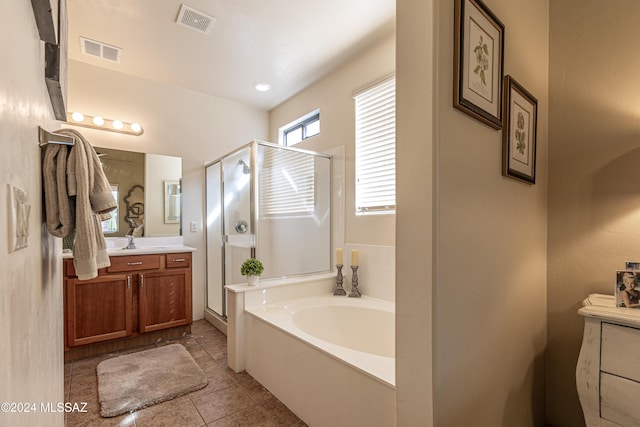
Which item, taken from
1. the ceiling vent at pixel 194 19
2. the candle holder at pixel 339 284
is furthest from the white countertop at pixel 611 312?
the ceiling vent at pixel 194 19

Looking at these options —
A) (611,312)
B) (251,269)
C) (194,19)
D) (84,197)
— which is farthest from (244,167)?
(611,312)

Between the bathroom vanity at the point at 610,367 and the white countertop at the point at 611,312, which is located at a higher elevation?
the white countertop at the point at 611,312

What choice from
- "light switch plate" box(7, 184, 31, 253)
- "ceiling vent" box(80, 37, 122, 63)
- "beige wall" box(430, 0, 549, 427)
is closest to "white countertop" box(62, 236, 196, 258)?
"ceiling vent" box(80, 37, 122, 63)

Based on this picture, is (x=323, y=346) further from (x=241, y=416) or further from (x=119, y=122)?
(x=119, y=122)

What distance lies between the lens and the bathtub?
1291 millimetres

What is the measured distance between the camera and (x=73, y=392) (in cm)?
195

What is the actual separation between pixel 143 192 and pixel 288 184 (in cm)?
159

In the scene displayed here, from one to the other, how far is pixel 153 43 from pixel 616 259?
11.6 feet

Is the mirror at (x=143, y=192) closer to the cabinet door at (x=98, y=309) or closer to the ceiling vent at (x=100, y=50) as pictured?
the cabinet door at (x=98, y=309)

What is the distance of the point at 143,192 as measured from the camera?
123 inches

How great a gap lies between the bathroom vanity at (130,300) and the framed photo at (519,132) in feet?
9.25

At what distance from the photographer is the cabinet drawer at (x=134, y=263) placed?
2526 millimetres

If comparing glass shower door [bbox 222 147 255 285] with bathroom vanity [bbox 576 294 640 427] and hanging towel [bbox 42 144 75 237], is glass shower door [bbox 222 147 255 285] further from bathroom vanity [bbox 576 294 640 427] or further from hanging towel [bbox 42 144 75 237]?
bathroom vanity [bbox 576 294 640 427]

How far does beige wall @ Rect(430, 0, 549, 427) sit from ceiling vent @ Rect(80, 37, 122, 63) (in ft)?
9.15
